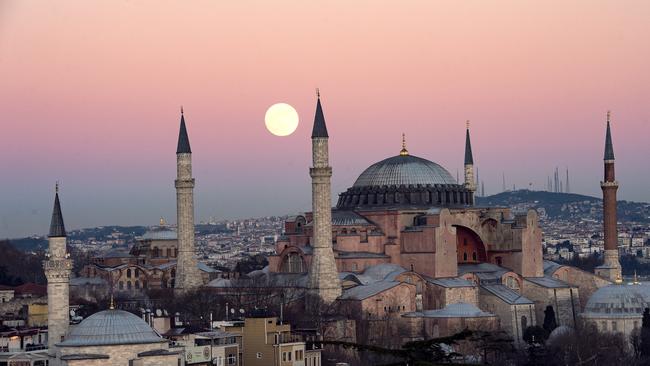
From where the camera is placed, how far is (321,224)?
190ft

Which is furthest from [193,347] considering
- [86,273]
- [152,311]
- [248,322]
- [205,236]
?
[205,236]

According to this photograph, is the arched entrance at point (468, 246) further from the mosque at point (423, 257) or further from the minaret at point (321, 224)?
the minaret at point (321, 224)

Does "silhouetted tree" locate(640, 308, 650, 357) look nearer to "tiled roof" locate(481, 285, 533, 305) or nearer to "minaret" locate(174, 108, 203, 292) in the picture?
"tiled roof" locate(481, 285, 533, 305)

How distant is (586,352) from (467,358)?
18.9 feet

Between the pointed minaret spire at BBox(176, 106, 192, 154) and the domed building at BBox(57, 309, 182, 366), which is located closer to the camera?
the domed building at BBox(57, 309, 182, 366)

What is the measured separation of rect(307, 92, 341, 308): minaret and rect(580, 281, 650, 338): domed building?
818cm

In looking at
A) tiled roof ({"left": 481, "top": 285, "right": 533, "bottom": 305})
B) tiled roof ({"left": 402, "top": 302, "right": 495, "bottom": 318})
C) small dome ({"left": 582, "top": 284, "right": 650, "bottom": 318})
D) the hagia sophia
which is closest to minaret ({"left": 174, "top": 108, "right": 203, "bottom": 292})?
the hagia sophia

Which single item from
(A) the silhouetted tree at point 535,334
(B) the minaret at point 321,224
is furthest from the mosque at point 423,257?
(A) the silhouetted tree at point 535,334

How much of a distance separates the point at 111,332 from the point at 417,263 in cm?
2071

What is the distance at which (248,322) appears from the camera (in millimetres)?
48000

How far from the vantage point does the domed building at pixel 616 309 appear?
58406 mm

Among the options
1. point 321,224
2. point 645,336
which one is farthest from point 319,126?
point 645,336

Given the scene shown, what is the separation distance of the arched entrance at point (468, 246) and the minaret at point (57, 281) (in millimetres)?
19907

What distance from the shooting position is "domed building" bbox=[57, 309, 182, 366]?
41.8 meters
